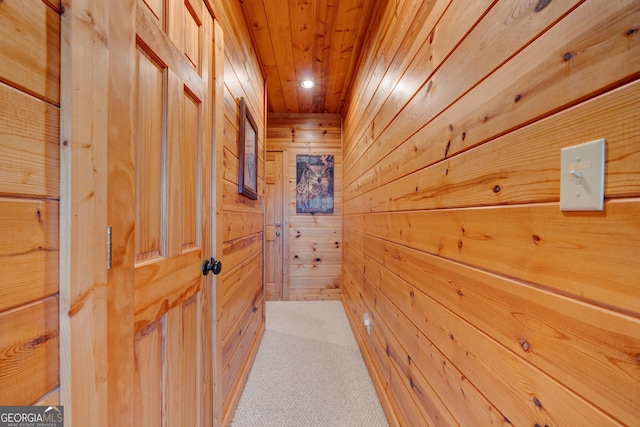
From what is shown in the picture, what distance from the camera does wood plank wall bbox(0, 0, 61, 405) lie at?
41 centimetres

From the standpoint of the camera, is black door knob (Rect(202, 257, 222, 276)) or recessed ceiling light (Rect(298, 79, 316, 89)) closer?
black door knob (Rect(202, 257, 222, 276))

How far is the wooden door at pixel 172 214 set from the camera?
0.75 m

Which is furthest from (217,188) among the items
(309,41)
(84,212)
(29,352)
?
(309,41)

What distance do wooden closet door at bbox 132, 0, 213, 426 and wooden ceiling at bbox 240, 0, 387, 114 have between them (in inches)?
36.5

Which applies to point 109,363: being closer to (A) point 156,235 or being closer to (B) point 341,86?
(A) point 156,235

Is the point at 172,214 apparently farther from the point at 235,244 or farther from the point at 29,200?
the point at 235,244

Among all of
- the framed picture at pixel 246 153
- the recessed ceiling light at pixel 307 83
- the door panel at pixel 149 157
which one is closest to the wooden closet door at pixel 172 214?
the door panel at pixel 149 157

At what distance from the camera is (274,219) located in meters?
3.72

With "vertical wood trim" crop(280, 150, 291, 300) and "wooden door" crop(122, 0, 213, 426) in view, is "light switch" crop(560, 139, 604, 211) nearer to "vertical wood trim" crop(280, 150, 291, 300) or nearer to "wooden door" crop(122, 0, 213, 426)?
"wooden door" crop(122, 0, 213, 426)

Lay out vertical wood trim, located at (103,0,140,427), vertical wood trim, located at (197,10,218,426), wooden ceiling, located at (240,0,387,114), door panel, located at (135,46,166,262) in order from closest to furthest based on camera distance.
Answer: vertical wood trim, located at (103,0,140,427) → door panel, located at (135,46,166,262) → vertical wood trim, located at (197,10,218,426) → wooden ceiling, located at (240,0,387,114)

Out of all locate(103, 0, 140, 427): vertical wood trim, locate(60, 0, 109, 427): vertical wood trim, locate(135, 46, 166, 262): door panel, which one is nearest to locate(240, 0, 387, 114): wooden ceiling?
locate(135, 46, 166, 262): door panel

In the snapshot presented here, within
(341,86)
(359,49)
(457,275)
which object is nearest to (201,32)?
(457,275)

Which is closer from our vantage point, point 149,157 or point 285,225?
point 149,157

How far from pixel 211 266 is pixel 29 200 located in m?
0.81
